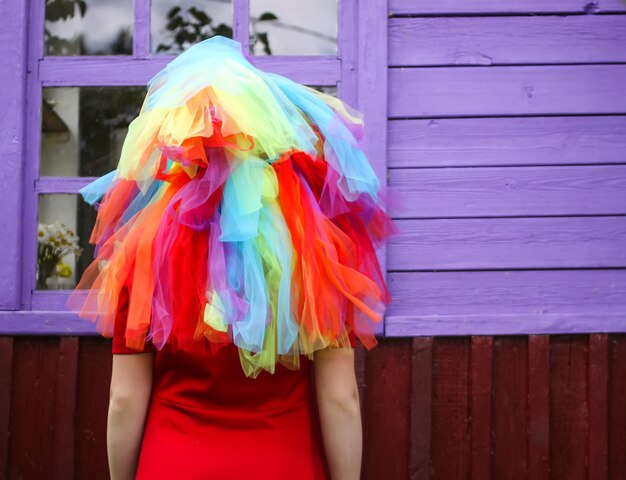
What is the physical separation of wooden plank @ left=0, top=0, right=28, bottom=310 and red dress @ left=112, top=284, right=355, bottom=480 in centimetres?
139

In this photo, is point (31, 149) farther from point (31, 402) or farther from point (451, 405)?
point (451, 405)

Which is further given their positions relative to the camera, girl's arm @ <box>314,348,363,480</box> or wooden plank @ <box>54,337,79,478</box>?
wooden plank @ <box>54,337,79,478</box>

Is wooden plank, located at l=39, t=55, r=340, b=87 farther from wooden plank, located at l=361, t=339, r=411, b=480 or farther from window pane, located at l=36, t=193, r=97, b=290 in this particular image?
wooden plank, located at l=361, t=339, r=411, b=480

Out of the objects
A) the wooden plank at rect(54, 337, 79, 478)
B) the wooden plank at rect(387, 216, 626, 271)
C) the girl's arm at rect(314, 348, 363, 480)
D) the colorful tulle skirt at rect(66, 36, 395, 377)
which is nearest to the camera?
the colorful tulle skirt at rect(66, 36, 395, 377)

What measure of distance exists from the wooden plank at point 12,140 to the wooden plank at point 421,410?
5.45 feet

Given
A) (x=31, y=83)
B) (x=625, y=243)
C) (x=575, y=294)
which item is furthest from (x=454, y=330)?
(x=31, y=83)

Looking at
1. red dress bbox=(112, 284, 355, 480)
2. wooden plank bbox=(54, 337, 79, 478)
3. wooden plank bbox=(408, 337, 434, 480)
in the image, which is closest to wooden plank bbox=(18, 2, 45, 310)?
wooden plank bbox=(54, 337, 79, 478)

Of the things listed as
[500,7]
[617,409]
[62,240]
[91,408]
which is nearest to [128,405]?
[91,408]

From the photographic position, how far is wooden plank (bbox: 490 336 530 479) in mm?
3055

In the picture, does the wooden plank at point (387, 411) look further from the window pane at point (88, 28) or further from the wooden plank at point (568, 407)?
the window pane at point (88, 28)

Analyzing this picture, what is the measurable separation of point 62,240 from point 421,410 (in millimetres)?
1664

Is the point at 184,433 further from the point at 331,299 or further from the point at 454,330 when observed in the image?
the point at 454,330

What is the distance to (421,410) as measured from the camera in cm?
303

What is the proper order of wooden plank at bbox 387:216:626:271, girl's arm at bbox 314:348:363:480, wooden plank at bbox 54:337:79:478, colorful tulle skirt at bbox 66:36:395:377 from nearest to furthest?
colorful tulle skirt at bbox 66:36:395:377 → girl's arm at bbox 314:348:363:480 → wooden plank at bbox 54:337:79:478 → wooden plank at bbox 387:216:626:271
